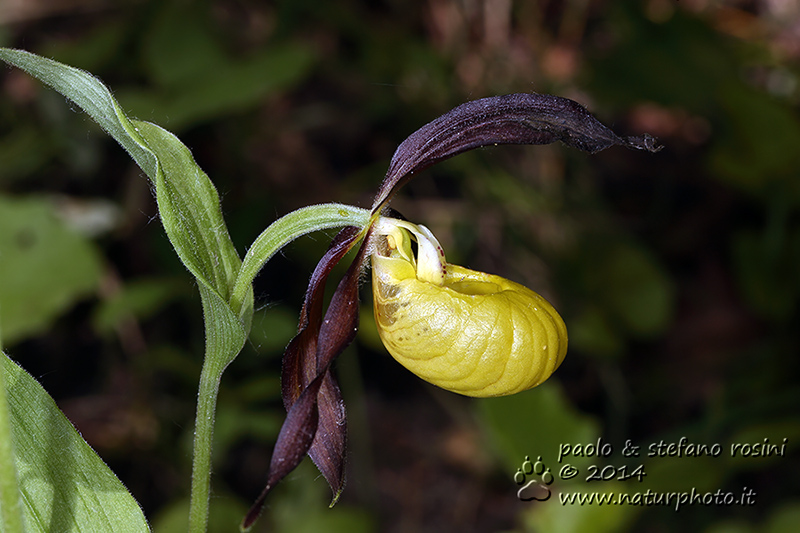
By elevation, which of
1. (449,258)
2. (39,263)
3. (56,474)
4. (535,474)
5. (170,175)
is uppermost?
(170,175)

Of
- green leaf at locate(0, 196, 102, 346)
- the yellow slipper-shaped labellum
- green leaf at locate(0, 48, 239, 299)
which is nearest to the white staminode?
the yellow slipper-shaped labellum

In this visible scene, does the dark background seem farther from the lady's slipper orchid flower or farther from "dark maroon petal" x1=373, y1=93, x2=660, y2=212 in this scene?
"dark maroon petal" x1=373, y1=93, x2=660, y2=212

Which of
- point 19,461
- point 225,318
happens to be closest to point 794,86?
point 225,318

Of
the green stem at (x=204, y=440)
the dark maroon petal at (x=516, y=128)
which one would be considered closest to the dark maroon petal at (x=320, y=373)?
the green stem at (x=204, y=440)

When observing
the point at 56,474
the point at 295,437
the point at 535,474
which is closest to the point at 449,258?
the point at 535,474

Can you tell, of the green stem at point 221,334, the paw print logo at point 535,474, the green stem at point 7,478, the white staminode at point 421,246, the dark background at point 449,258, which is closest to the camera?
the green stem at point 7,478

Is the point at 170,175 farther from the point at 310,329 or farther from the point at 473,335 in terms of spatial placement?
the point at 473,335

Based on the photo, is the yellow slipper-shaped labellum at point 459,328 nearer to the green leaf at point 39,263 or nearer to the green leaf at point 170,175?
the green leaf at point 170,175
